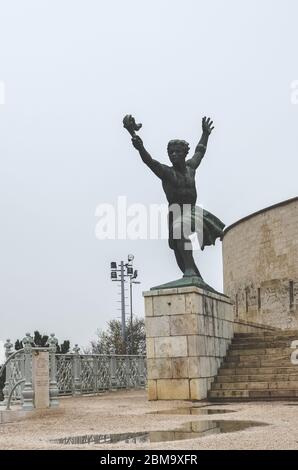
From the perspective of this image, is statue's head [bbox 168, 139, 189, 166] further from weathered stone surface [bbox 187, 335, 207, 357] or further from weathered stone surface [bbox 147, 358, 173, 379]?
weathered stone surface [bbox 147, 358, 173, 379]

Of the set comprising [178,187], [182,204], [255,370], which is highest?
[178,187]

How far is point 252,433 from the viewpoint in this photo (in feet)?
21.5

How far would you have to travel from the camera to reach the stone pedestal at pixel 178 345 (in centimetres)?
1180

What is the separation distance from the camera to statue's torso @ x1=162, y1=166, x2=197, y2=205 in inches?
493

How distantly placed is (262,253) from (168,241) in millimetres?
18783

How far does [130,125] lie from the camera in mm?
11734

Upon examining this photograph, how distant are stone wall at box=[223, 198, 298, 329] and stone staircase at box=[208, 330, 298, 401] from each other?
15596mm

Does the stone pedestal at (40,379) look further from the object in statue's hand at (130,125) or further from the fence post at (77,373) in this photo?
the fence post at (77,373)

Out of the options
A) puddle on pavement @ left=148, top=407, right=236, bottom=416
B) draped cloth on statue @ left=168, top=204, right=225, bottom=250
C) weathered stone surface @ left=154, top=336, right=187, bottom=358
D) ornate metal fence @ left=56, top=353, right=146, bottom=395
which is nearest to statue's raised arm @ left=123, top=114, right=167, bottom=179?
draped cloth on statue @ left=168, top=204, right=225, bottom=250

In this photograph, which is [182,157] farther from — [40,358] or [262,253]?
[262,253]

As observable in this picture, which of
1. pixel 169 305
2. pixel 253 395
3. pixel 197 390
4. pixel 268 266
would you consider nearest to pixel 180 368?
pixel 197 390

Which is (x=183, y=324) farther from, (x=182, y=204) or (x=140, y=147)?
(x=140, y=147)

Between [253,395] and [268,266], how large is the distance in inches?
773

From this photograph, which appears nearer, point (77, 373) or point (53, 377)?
point (53, 377)
